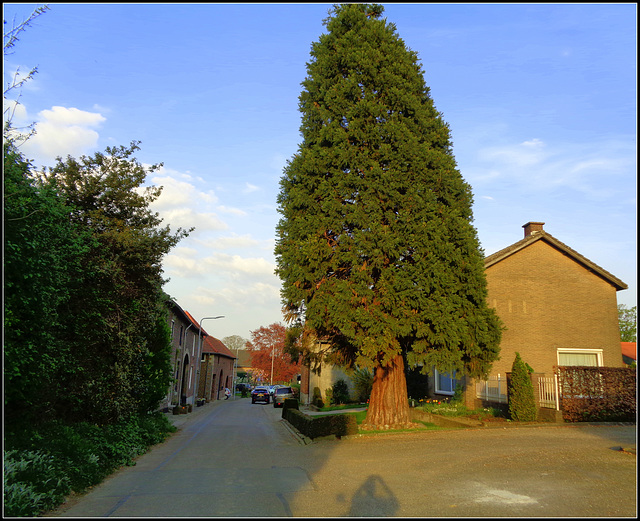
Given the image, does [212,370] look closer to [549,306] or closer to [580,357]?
[549,306]

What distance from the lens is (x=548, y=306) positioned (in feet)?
77.5

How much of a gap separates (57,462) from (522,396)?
14.8 metres

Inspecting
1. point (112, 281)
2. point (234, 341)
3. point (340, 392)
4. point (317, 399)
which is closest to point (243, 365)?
point (234, 341)

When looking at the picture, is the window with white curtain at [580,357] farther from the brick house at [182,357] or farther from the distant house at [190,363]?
the brick house at [182,357]

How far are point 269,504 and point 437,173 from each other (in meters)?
12.3

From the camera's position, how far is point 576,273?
80.1 feet

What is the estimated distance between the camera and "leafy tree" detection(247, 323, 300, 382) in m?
73.2

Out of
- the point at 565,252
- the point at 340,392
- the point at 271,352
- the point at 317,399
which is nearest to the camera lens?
the point at 565,252

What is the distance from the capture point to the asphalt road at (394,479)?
736 centimetres

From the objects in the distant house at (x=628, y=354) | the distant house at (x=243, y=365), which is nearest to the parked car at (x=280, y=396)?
the distant house at (x=628, y=354)

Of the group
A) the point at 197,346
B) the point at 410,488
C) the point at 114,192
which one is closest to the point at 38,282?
the point at 114,192

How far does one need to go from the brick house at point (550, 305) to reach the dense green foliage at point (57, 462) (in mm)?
15504

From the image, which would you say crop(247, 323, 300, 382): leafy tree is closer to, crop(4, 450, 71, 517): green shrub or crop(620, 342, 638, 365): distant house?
crop(620, 342, 638, 365): distant house

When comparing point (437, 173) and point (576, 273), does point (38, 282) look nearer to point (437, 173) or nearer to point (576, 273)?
point (437, 173)
